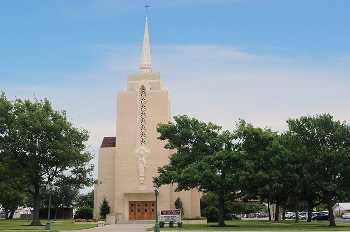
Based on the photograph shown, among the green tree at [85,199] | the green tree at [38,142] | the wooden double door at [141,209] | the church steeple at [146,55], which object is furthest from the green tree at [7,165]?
the green tree at [85,199]

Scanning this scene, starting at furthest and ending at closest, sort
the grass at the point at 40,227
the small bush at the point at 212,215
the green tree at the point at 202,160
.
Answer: the small bush at the point at 212,215 < the green tree at the point at 202,160 < the grass at the point at 40,227

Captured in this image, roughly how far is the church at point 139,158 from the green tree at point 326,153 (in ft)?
93.0

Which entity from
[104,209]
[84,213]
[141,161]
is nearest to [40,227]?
[104,209]

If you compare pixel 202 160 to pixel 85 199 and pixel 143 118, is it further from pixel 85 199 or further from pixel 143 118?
pixel 85 199

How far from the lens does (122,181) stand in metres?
78.2

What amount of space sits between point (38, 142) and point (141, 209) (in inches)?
762

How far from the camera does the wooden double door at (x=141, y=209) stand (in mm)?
77856

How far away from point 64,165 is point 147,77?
20404mm

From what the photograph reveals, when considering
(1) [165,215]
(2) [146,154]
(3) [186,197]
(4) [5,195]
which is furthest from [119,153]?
(1) [165,215]

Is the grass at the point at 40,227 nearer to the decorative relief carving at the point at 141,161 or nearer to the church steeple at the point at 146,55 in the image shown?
the decorative relief carving at the point at 141,161

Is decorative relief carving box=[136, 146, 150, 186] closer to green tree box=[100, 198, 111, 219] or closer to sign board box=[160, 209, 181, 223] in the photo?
green tree box=[100, 198, 111, 219]

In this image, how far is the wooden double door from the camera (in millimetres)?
77856

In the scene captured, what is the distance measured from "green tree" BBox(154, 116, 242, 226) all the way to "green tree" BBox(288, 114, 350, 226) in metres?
7.02

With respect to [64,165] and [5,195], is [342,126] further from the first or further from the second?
[5,195]
